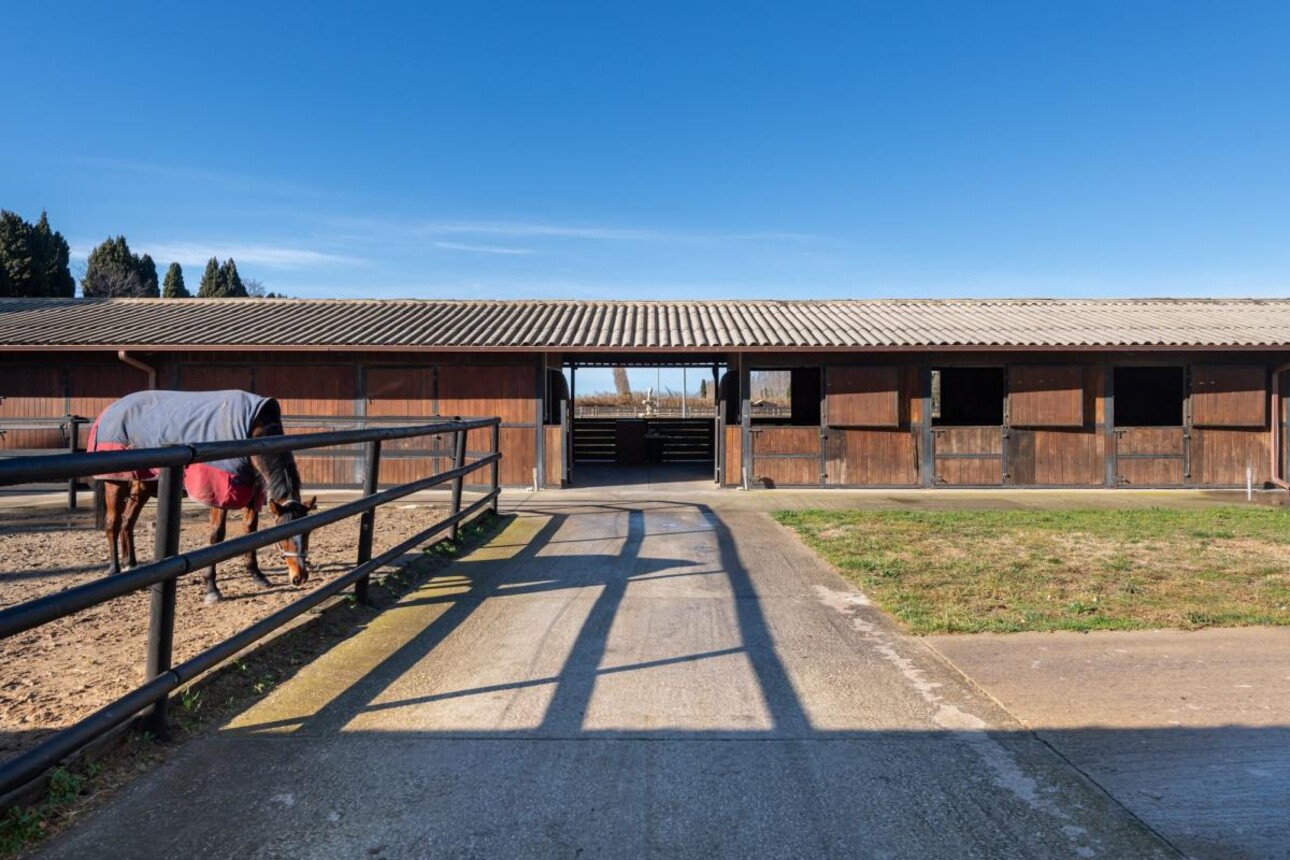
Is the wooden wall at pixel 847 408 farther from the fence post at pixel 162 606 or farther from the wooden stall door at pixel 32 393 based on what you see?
the fence post at pixel 162 606

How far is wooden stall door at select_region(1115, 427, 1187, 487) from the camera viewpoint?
1379cm

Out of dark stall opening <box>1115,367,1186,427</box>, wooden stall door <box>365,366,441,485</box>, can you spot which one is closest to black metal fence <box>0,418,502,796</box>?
wooden stall door <box>365,366,441,485</box>

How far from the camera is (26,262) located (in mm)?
36594

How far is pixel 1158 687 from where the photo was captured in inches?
149

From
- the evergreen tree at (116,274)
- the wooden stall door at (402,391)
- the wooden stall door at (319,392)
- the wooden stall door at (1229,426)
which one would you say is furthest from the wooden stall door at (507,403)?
the evergreen tree at (116,274)

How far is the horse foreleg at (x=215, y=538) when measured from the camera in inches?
203

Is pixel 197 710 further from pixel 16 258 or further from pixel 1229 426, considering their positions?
pixel 16 258

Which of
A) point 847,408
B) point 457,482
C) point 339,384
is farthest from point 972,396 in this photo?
point 457,482

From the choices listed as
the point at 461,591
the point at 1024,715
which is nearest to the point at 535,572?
the point at 461,591

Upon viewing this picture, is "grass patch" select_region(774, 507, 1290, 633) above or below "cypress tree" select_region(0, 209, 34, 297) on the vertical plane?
below

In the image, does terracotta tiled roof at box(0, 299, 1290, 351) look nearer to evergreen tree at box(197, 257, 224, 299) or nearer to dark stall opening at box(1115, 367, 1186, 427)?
dark stall opening at box(1115, 367, 1186, 427)

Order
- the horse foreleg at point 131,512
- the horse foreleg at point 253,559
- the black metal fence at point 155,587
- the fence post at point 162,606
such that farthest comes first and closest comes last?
1. the horse foreleg at point 131,512
2. the horse foreleg at point 253,559
3. the fence post at point 162,606
4. the black metal fence at point 155,587

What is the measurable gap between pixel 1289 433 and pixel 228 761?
16348 mm

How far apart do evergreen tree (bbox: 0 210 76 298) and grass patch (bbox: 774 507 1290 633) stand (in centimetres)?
3991
